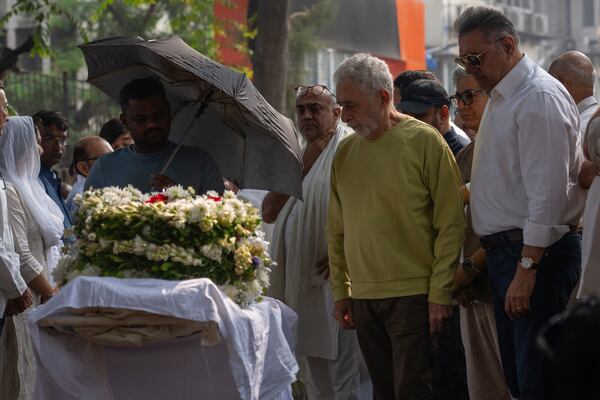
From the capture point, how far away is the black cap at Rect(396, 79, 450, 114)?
7609 mm

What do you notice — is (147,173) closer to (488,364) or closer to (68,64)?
(488,364)

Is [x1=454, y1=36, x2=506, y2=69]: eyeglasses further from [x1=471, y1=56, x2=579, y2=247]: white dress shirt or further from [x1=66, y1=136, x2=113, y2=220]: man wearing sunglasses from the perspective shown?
[x1=66, y1=136, x2=113, y2=220]: man wearing sunglasses

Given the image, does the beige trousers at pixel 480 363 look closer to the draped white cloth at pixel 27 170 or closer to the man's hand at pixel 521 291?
the man's hand at pixel 521 291

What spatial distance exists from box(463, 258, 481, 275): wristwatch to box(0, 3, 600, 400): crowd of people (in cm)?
2

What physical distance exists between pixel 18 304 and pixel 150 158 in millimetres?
1244

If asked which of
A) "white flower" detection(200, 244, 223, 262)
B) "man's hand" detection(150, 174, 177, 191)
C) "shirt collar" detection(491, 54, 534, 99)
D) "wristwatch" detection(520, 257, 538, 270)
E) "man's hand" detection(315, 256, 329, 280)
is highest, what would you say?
"shirt collar" detection(491, 54, 534, 99)

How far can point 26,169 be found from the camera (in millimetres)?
7863

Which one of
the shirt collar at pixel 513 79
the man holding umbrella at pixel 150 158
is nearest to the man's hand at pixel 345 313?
the man holding umbrella at pixel 150 158

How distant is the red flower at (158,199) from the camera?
5709mm

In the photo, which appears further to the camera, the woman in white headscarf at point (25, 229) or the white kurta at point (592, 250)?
the woman in white headscarf at point (25, 229)

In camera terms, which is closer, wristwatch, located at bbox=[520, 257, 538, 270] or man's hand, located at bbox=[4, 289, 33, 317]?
wristwatch, located at bbox=[520, 257, 538, 270]

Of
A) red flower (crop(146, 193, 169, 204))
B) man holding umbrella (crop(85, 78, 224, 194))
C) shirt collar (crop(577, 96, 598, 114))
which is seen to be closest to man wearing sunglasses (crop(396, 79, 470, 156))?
shirt collar (crop(577, 96, 598, 114))

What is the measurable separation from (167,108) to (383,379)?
193 centimetres

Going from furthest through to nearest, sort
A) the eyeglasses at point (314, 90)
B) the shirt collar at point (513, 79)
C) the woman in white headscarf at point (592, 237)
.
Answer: the eyeglasses at point (314, 90) → the shirt collar at point (513, 79) → the woman in white headscarf at point (592, 237)
